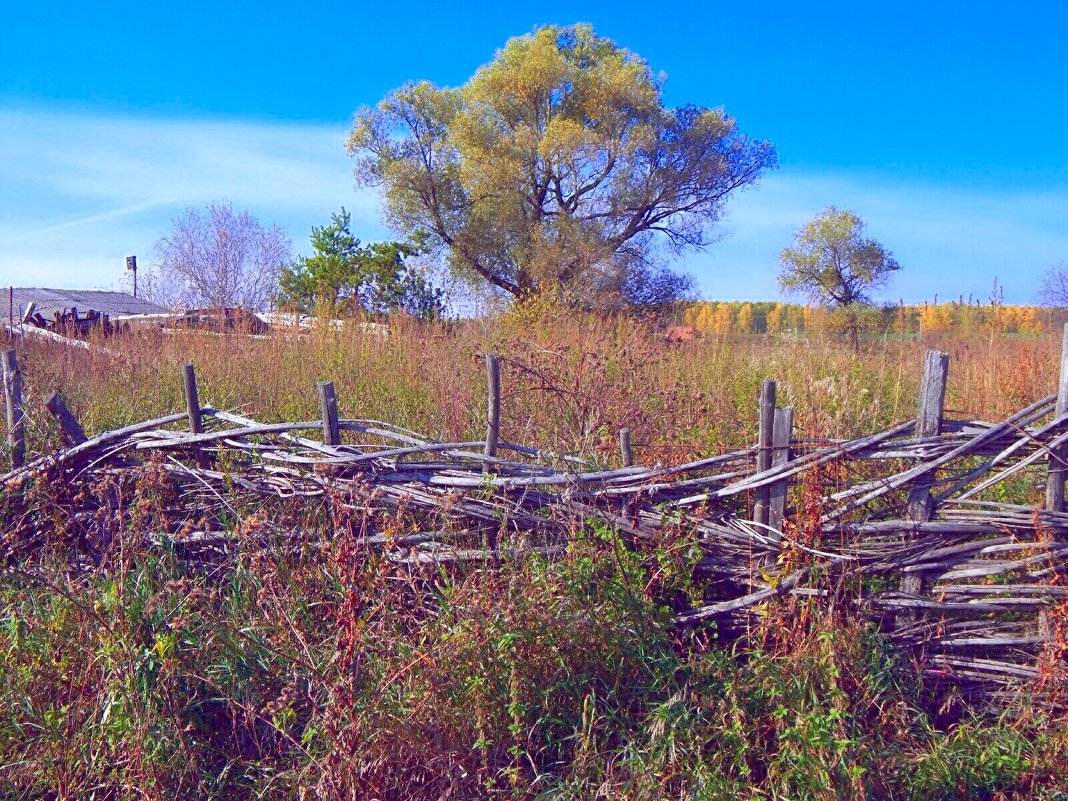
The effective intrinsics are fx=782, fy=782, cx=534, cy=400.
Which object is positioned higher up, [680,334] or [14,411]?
[680,334]

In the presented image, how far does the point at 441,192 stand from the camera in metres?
25.9

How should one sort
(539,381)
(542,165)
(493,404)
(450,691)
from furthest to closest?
1. (542,165)
2. (539,381)
3. (493,404)
4. (450,691)

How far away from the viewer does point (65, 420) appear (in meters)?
3.70

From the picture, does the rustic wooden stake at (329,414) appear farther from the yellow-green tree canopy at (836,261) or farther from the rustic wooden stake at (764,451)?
the yellow-green tree canopy at (836,261)

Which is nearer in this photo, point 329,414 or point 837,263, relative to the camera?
point 329,414

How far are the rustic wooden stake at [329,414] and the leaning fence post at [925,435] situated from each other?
2315 millimetres

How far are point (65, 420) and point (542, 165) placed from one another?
2311 cm

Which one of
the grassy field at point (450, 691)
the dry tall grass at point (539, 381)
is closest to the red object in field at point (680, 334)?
the dry tall grass at point (539, 381)

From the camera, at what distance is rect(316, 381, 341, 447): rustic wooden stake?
11.0ft

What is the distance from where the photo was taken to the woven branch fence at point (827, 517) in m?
2.76

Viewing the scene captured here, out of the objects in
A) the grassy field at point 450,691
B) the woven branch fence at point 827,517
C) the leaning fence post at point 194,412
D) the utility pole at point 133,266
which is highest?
the utility pole at point 133,266

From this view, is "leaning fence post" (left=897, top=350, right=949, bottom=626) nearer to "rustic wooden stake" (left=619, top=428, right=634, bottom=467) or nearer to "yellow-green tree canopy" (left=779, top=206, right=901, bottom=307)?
"rustic wooden stake" (left=619, top=428, right=634, bottom=467)

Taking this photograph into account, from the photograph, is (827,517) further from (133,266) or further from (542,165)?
(133,266)

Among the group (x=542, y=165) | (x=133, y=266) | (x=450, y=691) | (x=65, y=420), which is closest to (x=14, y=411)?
(x=65, y=420)
